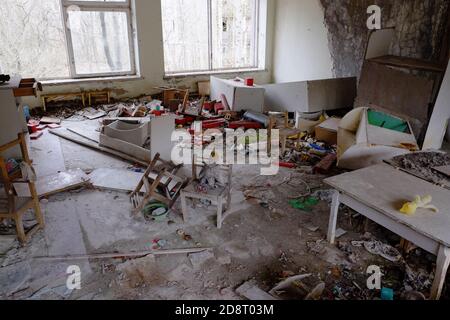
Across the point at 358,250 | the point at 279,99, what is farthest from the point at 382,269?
the point at 279,99

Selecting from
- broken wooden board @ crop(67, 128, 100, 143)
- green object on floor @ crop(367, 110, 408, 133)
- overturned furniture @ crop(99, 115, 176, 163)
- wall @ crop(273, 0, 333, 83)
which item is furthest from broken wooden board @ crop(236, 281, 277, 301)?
wall @ crop(273, 0, 333, 83)

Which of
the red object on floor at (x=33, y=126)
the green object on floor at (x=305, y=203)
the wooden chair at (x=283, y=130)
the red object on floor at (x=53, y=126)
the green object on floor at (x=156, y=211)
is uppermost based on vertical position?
the wooden chair at (x=283, y=130)

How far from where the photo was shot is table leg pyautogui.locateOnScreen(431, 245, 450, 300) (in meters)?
2.29

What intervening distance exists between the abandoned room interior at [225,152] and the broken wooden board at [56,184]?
0.08 feet

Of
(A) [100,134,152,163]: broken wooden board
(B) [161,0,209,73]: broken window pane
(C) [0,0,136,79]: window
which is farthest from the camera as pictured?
(B) [161,0,209,73]: broken window pane

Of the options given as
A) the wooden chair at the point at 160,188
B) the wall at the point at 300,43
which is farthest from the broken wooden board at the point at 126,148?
the wall at the point at 300,43

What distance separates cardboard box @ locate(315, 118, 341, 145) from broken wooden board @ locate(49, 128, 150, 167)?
2.75 metres

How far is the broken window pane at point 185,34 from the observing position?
7.76m

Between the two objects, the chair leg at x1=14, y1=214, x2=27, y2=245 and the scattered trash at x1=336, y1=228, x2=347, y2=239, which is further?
the scattered trash at x1=336, y1=228, x2=347, y2=239

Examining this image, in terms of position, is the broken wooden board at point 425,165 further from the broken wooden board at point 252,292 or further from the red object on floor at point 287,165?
the broken wooden board at point 252,292

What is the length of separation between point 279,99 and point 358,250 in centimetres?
394

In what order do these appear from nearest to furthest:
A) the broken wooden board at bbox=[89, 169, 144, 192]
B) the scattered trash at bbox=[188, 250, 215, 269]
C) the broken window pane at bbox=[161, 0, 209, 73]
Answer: the scattered trash at bbox=[188, 250, 215, 269]
the broken wooden board at bbox=[89, 169, 144, 192]
the broken window pane at bbox=[161, 0, 209, 73]

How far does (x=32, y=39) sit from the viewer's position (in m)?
6.75

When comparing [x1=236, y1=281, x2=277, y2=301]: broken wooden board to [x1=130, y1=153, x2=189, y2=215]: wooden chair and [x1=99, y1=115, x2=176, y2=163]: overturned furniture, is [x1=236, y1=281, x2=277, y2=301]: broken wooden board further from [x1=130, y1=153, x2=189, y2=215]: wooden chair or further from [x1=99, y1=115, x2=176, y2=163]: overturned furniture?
[x1=99, y1=115, x2=176, y2=163]: overturned furniture
